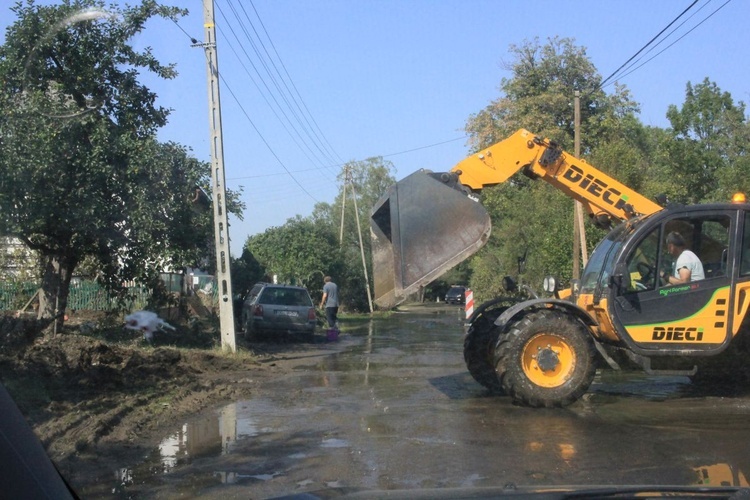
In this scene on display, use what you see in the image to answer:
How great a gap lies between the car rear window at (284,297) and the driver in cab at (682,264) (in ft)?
44.7

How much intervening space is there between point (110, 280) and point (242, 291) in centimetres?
1272

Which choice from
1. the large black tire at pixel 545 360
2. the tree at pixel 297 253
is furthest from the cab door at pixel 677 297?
the tree at pixel 297 253

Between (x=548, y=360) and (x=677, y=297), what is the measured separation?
1.91 m

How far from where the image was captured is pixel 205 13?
16844 mm

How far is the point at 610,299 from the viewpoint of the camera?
1033cm

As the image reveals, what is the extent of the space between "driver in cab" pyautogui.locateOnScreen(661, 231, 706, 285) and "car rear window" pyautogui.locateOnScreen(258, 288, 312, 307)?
13.6 metres

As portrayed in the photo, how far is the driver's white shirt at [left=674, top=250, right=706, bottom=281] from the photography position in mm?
10289

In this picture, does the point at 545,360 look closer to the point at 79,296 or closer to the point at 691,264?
the point at 691,264

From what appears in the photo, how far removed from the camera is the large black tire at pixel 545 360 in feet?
32.6

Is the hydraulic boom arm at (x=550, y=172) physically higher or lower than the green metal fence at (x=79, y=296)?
higher

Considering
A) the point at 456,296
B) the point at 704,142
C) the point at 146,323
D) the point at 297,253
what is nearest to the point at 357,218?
the point at 297,253

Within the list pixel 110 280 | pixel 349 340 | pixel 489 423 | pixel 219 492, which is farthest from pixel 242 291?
pixel 219 492

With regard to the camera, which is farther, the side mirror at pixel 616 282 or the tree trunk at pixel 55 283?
the tree trunk at pixel 55 283

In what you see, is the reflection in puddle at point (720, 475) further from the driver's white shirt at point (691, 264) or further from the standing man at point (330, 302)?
the standing man at point (330, 302)
